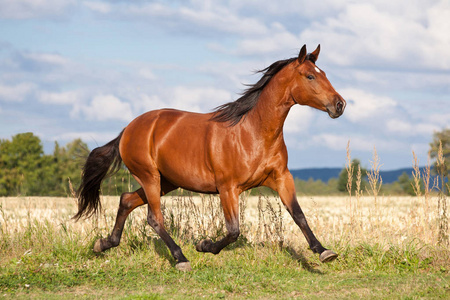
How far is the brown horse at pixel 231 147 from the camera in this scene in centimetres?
624

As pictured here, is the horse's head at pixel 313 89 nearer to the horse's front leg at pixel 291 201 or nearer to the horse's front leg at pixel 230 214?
the horse's front leg at pixel 291 201

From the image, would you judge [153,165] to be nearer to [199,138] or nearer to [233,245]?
[199,138]

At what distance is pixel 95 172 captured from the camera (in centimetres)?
840

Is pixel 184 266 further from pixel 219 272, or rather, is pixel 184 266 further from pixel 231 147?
pixel 231 147

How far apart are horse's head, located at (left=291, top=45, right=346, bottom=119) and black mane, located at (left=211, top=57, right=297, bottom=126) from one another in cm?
39

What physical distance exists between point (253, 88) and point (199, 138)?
105 cm

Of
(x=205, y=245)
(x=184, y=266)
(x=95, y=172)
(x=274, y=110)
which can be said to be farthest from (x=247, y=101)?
(x=95, y=172)

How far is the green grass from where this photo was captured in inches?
239

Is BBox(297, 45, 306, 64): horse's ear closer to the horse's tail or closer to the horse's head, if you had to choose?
the horse's head

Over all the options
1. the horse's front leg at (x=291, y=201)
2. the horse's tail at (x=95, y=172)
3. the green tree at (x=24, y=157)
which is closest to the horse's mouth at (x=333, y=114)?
the horse's front leg at (x=291, y=201)

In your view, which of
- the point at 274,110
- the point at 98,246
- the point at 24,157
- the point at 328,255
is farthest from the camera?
the point at 24,157

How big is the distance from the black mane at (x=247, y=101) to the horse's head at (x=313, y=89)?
39cm

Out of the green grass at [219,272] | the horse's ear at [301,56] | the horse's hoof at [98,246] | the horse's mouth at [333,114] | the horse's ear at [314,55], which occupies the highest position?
the horse's ear at [314,55]

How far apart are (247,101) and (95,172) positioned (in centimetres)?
322
